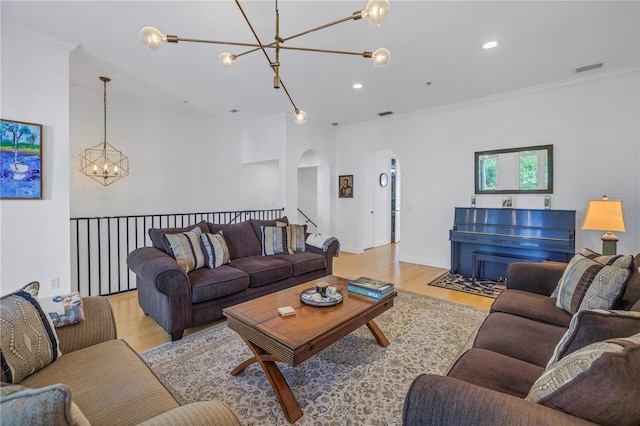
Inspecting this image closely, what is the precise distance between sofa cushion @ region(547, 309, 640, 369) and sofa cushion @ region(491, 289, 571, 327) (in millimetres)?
876

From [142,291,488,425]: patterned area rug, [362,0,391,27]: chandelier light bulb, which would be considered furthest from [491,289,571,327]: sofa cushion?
[362,0,391,27]: chandelier light bulb

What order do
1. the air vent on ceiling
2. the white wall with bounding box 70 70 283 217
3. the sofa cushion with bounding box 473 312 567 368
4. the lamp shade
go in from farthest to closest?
the white wall with bounding box 70 70 283 217 < the air vent on ceiling < the lamp shade < the sofa cushion with bounding box 473 312 567 368

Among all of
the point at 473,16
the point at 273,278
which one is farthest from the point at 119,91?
the point at 473,16

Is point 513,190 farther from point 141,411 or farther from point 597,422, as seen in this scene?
point 141,411

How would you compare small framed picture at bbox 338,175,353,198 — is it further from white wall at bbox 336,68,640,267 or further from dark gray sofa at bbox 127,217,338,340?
dark gray sofa at bbox 127,217,338,340

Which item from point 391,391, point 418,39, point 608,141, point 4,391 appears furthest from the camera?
point 608,141

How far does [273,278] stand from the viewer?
10.7 feet

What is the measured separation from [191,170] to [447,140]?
15.3ft

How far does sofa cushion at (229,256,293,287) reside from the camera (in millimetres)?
3125

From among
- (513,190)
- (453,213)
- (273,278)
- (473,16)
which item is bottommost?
(273,278)

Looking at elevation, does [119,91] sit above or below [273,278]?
above

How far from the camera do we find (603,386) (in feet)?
2.56

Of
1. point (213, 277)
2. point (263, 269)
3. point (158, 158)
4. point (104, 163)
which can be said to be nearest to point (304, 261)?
point (263, 269)

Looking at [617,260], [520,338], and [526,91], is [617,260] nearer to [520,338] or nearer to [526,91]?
[520,338]
